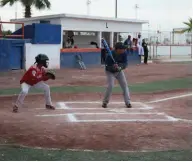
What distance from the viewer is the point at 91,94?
12.5 metres

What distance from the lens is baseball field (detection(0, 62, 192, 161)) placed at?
5594 millimetres

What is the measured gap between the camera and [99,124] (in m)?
7.80

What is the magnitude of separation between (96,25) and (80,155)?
23.2m

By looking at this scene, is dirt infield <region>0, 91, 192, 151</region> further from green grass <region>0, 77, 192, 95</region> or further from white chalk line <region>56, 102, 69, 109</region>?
green grass <region>0, 77, 192, 95</region>

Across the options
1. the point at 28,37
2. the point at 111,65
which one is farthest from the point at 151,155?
the point at 28,37

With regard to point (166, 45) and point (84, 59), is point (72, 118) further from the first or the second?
point (166, 45)

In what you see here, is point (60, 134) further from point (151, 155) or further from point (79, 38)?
point (79, 38)

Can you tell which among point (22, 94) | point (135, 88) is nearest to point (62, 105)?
point (22, 94)

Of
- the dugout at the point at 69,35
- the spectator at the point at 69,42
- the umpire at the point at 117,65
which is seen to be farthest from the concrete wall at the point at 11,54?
the umpire at the point at 117,65

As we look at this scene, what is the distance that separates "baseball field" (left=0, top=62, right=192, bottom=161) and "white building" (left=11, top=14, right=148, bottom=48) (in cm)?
1403

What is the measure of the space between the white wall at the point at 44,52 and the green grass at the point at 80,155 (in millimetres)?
16703

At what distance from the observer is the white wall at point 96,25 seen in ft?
85.5

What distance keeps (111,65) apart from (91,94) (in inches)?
116

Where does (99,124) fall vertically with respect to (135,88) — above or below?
below
